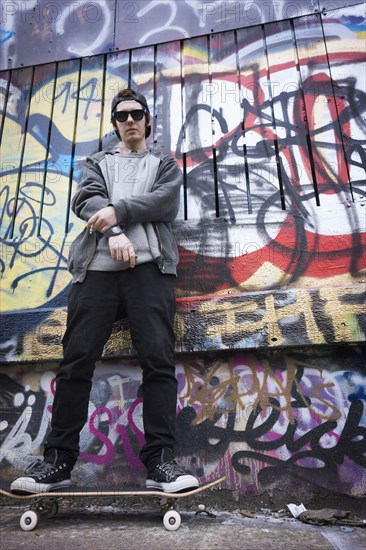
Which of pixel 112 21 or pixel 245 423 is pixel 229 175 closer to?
pixel 245 423

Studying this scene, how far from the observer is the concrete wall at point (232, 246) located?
2.56m

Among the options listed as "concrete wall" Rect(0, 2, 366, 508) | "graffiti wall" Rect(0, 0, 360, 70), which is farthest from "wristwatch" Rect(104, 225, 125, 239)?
→ "graffiti wall" Rect(0, 0, 360, 70)

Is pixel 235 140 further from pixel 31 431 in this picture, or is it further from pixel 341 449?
pixel 31 431

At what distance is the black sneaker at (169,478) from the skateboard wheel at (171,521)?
12 cm

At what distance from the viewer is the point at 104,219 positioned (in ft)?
7.50

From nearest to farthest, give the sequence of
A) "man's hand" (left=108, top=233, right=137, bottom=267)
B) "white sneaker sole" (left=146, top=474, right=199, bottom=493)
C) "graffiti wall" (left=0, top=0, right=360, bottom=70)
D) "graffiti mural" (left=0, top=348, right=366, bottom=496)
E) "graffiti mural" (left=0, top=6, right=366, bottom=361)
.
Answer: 1. "white sneaker sole" (left=146, top=474, right=199, bottom=493)
2. "man's hand" (left=108, top=233, right=137, bottom=267)
3. "graffiti mural" (left=0, top=348, right=366, bottom=496)
4. "graffiti mural" (left=0, top=6, right=366, bottom=361)
5. "graffiti wall" (left=0, top=0, right=360, bottom=70)

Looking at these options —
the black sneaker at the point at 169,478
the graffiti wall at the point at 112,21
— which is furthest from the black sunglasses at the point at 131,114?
the black sneaker at the point at 169,478

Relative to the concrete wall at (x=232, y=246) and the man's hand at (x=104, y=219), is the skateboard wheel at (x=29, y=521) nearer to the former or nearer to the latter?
the concrete wall at (x=232, y=246)

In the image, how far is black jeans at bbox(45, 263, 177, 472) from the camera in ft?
6.93

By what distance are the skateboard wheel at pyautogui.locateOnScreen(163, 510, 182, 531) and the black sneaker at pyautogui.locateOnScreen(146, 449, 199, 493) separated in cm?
12

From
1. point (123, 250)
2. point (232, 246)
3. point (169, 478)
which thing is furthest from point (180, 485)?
point (232, 246)

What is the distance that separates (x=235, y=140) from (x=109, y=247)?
1.53 m

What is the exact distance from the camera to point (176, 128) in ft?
11.3

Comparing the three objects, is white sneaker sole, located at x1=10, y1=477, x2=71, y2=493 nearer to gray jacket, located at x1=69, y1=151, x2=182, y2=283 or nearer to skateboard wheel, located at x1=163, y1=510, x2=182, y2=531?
skateboard wheel, located at x1=163, y1=510, x2=182, y2=531
